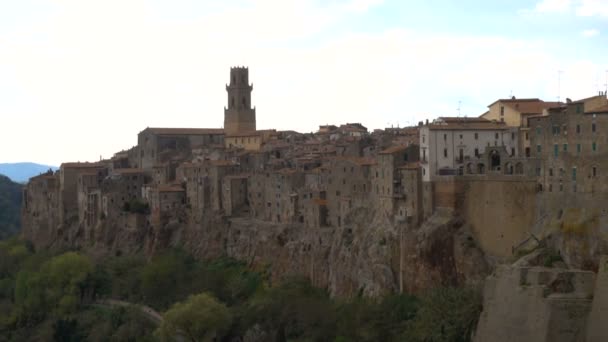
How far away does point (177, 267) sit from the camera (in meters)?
63.0

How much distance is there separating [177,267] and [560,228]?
29982mm

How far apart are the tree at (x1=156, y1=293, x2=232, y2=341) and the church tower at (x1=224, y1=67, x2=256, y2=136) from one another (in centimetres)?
4171

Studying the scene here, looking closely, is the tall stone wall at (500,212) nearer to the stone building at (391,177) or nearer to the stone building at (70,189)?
the stone building at (391,177)

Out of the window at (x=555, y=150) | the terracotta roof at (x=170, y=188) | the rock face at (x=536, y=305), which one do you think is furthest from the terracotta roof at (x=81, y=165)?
the rock face at (x=536, y=305)

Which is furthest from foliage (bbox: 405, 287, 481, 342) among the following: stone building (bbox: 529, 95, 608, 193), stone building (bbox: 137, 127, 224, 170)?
stone building (bbox: 137, 127, 224, 170)

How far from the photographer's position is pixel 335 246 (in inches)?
2079

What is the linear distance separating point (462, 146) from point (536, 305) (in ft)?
42.3

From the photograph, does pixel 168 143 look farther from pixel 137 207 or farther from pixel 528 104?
pixel 528 104

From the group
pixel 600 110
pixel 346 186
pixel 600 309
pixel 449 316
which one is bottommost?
pixel 449 316

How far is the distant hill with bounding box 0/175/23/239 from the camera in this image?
11022 cm

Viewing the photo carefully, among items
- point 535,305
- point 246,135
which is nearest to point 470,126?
point 535,305

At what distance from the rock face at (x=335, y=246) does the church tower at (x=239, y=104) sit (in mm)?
23474

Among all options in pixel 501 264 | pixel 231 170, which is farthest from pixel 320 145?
pixel 501 264

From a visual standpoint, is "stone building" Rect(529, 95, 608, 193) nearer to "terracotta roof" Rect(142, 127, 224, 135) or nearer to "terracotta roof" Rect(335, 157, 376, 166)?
"terracotta roof" Rect(335, 157, 376, 166)
